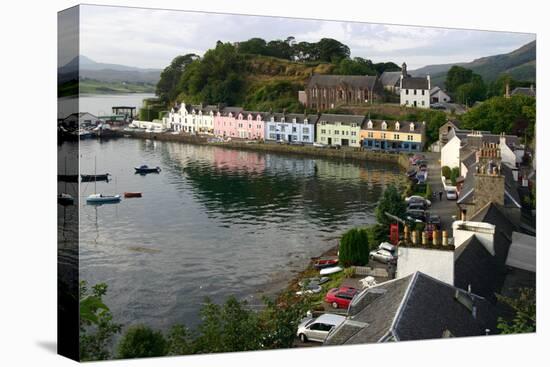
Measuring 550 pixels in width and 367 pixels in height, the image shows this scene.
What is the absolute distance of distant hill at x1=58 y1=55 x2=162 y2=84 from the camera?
1083cm

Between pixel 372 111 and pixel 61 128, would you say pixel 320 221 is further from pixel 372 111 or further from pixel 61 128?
pixel 61 128

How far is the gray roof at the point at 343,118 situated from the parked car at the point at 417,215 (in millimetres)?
1612

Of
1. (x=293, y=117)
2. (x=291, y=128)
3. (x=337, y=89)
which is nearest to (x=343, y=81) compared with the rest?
(x=337, y=89)

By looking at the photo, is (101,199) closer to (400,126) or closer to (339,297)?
(339,297)

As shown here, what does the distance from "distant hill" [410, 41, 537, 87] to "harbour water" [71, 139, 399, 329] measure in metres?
1.62

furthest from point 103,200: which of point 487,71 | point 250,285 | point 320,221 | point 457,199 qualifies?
point 487,71

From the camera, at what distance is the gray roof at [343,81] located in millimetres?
13469

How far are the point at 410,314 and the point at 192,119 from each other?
422cm

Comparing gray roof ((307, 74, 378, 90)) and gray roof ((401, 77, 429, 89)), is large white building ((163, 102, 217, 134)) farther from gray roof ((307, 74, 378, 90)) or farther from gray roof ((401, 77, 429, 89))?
gray roof ((401, 77, 429, 89))

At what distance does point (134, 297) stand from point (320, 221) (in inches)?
115

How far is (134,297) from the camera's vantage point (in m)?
11.3

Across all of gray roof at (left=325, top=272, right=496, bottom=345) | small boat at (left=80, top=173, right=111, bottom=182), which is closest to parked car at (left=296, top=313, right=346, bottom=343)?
gray roof at (left=325, top=272, right=496, bottom=345)

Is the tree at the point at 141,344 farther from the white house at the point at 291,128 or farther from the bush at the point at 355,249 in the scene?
the white house at the point at 291,128

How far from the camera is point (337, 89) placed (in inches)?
537
